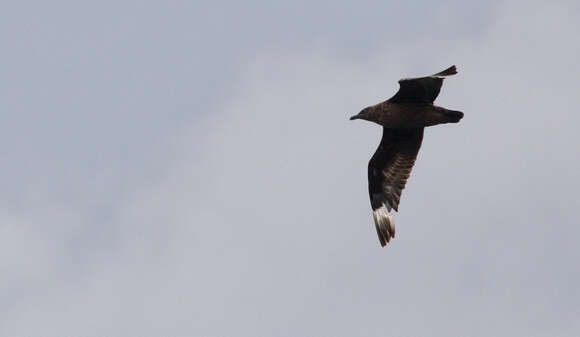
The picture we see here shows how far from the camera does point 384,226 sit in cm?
1875

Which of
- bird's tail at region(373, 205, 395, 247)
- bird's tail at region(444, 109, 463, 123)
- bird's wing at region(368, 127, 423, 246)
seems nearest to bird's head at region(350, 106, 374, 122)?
bird's wing at region(368, 127, 423, 246)

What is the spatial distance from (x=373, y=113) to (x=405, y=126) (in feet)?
1.91

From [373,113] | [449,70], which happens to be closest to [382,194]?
[373,113]

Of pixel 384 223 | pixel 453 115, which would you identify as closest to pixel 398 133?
pixel 453 115

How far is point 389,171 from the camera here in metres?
18.5

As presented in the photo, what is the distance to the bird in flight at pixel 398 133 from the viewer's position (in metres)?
16.8

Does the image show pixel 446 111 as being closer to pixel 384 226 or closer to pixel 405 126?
pixel 405 126

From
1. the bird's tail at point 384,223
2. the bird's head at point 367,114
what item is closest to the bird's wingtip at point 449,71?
the bird's head at point 367,114

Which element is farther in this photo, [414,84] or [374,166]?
[374,166]

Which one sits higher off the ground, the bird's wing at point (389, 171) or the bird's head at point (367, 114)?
the bird's head at point (367, 114)

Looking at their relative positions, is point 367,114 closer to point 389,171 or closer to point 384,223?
point 389,171

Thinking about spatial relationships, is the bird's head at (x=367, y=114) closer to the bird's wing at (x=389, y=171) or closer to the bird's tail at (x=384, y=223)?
the bird's wing at (x=389, y=171)

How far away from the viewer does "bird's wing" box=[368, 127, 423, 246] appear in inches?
713

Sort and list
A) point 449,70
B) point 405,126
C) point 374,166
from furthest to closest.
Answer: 1. point 374,166
2. point 405,126
3. point 449,70
